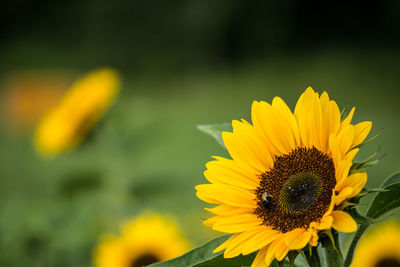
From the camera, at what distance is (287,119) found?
2.24 feet

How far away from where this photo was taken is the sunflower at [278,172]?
62 cm

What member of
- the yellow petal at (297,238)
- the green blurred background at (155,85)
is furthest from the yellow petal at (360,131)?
the green blurred background at (155,85)

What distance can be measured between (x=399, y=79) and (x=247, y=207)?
778 cm

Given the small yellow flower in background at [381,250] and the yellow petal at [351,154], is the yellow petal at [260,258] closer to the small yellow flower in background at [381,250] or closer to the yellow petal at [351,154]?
the yellow petal at [351,154]

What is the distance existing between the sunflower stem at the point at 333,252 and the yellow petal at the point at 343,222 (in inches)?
1.2

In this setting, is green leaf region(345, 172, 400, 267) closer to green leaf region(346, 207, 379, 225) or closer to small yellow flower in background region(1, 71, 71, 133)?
green leaf region(346, 207, 379, 225)

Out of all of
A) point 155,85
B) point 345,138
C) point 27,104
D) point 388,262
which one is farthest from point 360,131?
point 155,85

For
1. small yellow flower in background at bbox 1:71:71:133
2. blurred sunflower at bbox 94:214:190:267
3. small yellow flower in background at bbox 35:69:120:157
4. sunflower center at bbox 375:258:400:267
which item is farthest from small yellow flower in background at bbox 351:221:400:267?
small yellow flower in background at bbox 1:71:71:133

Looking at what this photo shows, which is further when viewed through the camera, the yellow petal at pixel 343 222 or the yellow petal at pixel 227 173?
the yellow petal at pixel 227 173

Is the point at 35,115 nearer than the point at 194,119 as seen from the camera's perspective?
Yes

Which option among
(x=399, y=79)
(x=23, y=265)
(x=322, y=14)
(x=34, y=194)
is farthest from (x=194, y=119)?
(x=23, y=265)

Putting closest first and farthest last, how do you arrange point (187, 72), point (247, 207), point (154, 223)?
point (247, 207)
point (154, 223)
point (187, 72)

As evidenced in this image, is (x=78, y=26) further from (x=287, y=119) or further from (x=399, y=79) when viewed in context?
(x=287, y=119)

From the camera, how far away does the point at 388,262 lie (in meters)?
1.27
